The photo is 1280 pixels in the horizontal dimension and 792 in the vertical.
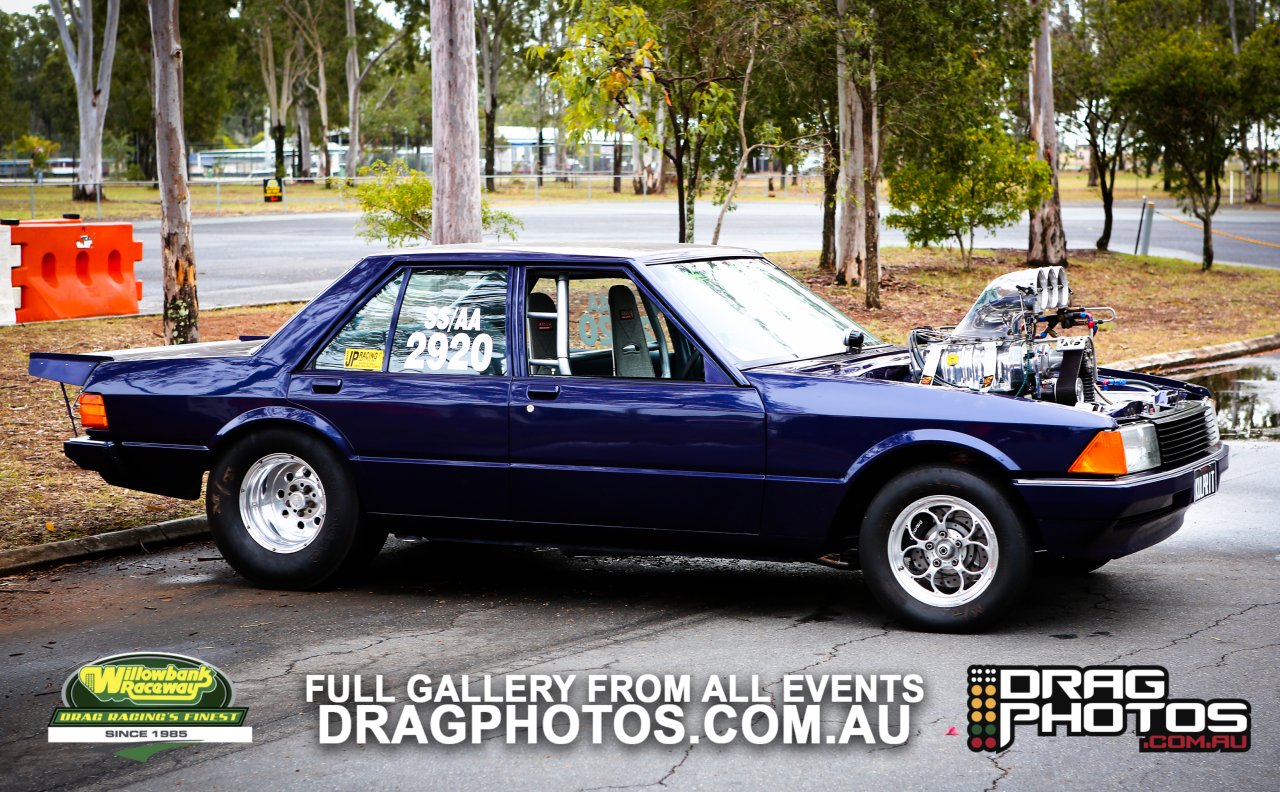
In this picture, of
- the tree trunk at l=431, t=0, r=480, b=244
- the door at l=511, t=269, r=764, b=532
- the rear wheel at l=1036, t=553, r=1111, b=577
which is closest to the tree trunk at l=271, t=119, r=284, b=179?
the tree trunk at l=431, t=0, r=480, b=244

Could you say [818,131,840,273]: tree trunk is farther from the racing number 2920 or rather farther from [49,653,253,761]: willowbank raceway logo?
[49,653,253,761]: willowbank raceway logo

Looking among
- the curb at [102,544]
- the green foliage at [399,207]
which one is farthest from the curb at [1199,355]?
the curb at [102,544]

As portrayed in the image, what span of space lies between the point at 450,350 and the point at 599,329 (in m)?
0.70

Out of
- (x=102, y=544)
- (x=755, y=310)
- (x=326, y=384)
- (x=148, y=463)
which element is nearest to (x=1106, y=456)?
(x=755, y=310)

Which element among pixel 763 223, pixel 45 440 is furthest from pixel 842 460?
pixel 763 223

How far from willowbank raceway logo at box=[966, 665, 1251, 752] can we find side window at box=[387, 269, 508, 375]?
259cm

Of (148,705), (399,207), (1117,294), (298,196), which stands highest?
(298,196)

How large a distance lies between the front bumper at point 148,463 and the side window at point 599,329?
1757 mm

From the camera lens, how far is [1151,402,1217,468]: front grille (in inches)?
239

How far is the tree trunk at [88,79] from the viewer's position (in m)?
49.7

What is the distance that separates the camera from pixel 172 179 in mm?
13148

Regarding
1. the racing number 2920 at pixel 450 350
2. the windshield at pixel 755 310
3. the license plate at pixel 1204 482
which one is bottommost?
the license plate at pixel 1204 482

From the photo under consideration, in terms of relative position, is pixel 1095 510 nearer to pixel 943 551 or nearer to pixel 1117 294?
pixel 943 551

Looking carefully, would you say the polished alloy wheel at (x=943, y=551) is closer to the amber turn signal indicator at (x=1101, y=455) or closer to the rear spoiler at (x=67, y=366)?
Answer: the amber turn signal indicator at (x=1101, y=455)
